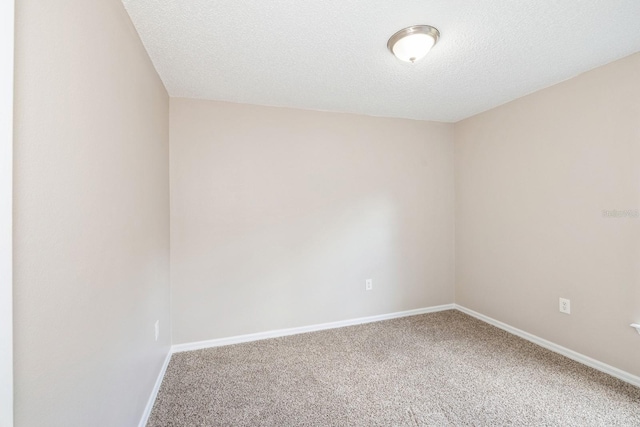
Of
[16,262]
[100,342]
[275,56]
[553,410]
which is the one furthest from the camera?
[275,56]

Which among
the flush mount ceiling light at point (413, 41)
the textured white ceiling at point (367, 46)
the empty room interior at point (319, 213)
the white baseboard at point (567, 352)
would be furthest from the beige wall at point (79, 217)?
the white baseboard at point (567, 352)

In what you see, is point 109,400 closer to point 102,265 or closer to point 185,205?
point 102,265

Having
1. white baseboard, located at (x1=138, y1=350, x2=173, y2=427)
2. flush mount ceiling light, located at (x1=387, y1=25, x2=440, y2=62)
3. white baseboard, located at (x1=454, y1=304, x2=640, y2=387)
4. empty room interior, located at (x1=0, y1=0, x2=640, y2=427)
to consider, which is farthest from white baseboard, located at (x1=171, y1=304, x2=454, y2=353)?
flush mount ceiling light, located at (x1=387, y1=25, x2=440, y2=62)

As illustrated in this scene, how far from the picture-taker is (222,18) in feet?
4.96

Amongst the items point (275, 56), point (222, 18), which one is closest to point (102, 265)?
point (222, 18)

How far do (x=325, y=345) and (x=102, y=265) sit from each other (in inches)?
78.3

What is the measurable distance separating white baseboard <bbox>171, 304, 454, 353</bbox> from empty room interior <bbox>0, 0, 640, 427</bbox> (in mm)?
23

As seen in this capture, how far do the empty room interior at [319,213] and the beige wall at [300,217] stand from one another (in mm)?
23

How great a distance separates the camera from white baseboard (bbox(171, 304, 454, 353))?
2.52 metres

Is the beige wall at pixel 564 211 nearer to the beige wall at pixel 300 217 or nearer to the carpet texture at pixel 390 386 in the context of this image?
the carpet texture at pixel 390 386

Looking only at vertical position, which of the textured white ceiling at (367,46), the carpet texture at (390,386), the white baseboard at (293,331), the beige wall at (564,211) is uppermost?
the textured white ceiling at (367,46)

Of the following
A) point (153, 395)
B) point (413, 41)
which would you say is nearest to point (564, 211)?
point (413, 41)

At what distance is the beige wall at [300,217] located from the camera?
2.54 meters

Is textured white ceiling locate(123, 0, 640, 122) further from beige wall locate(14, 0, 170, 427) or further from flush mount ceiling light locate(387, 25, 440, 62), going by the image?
beige wall locate(14, 0, 170, 427)
